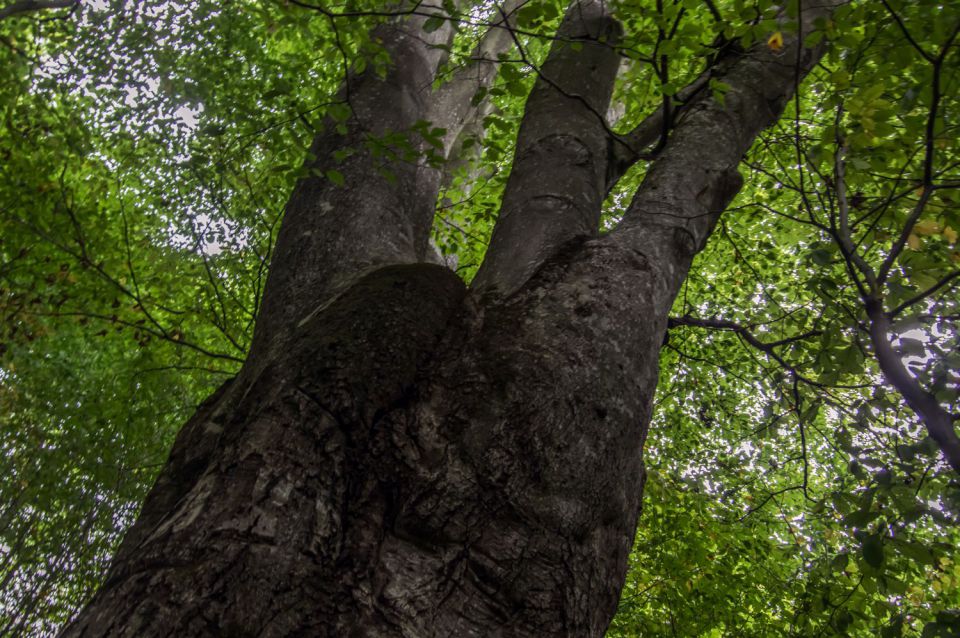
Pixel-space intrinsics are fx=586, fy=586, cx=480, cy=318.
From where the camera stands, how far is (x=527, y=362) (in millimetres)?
1587

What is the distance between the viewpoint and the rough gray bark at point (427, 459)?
1165mm

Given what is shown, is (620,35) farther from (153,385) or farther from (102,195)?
(102,195)

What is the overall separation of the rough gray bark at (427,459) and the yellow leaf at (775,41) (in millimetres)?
946

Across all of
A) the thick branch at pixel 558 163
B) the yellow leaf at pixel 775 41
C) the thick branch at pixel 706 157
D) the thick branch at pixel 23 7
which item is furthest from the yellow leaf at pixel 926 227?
the thick branch at pixel 23 7

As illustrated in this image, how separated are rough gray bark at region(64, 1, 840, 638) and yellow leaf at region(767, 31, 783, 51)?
0.95 m

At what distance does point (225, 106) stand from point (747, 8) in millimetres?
4625

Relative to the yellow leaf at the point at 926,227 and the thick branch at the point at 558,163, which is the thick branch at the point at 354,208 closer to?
the thick branch at the point at 558,163

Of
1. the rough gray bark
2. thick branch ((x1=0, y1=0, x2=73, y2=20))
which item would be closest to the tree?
the rough gray bark

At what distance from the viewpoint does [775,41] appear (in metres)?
2.62

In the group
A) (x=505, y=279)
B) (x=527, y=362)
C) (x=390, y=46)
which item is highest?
(x=390, y=46)

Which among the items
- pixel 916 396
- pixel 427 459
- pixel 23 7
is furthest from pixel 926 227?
pixel 23 7

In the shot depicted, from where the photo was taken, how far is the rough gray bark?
117 centimetres

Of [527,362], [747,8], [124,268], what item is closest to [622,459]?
[527,362]

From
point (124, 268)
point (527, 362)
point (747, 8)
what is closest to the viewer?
point (527, 362)
